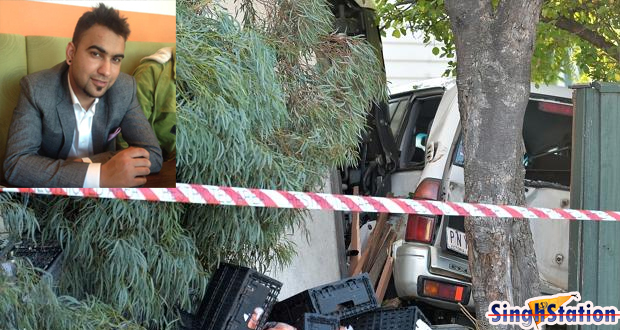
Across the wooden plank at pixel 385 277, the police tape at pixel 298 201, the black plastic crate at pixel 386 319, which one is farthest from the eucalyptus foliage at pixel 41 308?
the wooden plank at pixel 385 277

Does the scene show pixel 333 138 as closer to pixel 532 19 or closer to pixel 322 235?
pixel 532 19

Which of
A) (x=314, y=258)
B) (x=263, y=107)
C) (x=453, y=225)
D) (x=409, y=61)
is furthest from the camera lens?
(x=409, y=61)

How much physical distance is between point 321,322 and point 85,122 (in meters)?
1.75

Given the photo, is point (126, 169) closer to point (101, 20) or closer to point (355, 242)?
point (101, 20)

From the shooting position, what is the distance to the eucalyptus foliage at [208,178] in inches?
213

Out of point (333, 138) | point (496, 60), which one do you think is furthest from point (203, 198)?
point (496, 60)

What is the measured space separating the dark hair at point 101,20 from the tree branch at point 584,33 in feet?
16.3

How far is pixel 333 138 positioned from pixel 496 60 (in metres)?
1.11

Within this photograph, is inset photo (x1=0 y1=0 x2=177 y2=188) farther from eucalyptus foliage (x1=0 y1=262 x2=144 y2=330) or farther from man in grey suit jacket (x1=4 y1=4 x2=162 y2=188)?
eucalyptus foliage (x1=0 y1=262 x2=144 y2=330)

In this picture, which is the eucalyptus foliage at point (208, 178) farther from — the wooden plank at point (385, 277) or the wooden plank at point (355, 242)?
the wooden plank at point (355, 242)

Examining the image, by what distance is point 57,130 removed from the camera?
5164mm

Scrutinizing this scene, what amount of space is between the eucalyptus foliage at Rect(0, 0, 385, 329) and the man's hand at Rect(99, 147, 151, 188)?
0.99 ft

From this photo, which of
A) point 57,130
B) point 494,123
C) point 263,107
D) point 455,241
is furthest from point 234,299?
point 455,241

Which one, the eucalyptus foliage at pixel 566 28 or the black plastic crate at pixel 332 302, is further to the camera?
the eucalyptus foliage at pixel 566 28
